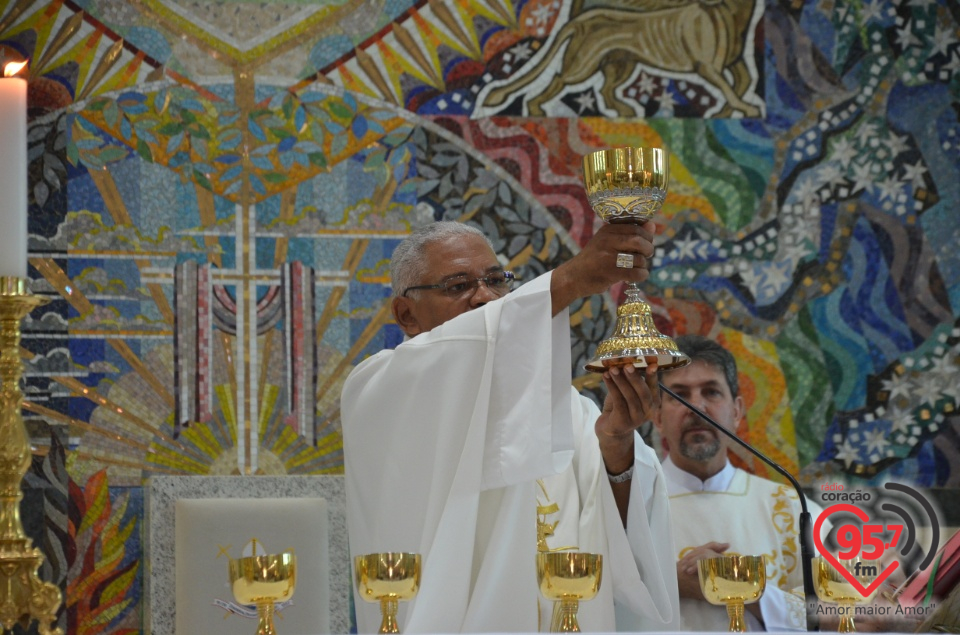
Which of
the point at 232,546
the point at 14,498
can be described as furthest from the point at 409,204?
the point at 14,498

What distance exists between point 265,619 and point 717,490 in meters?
3.57

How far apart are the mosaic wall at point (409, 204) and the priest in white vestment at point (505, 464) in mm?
2096

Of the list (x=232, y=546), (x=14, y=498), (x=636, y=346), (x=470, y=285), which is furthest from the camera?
(x=232, y=546)

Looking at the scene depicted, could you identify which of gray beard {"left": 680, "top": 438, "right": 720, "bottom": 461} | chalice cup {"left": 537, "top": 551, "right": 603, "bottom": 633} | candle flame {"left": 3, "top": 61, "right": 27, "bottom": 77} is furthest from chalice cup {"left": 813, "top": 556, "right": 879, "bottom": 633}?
gray beard {"left": 680, "top": 438, "right": 720, "bottom": 461}

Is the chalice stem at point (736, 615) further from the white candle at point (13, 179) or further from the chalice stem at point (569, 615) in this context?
the white candle at point (13, 179)

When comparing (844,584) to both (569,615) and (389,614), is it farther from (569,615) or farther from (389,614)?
(389,614)

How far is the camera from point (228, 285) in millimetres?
5758

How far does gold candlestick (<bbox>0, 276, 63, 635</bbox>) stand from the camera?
7.35 feet

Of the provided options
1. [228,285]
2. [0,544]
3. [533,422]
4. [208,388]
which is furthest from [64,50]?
[0,544]

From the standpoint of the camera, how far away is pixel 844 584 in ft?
8.71

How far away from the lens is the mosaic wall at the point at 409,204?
18.5 ft

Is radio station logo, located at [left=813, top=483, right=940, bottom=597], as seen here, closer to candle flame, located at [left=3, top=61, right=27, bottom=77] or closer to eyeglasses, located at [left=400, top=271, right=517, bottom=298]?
eyeglasses, located at [left=400, top=271, right=517, bottom=298]

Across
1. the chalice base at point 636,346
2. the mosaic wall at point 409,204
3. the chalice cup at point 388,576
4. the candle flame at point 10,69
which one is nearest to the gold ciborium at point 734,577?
the chalice base at point 636,346

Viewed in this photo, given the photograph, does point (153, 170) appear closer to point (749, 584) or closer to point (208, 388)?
point (208, 388)
